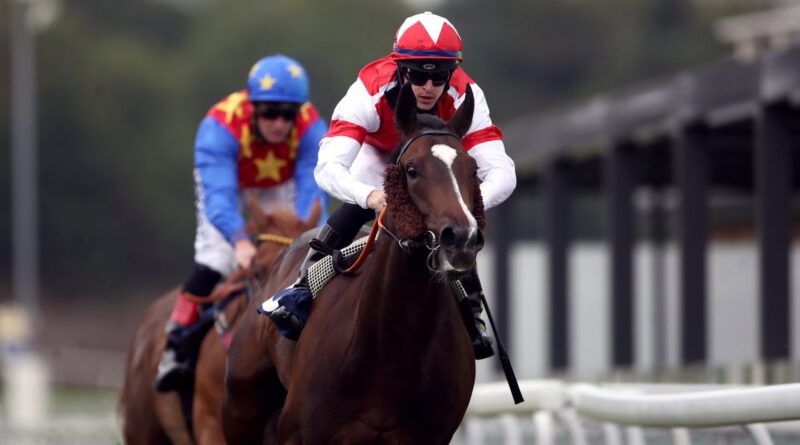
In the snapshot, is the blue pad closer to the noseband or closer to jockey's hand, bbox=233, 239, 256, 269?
the noseband

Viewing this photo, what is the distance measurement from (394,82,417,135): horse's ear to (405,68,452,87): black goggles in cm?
27

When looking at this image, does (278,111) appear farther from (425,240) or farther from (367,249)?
(425,240)

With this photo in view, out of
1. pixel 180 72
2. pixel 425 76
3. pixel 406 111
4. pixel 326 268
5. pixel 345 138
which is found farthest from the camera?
pixel 180 72

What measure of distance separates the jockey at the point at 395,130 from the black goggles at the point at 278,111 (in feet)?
5.65

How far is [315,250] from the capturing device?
6.79 meters

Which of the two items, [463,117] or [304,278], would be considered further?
[304,278]

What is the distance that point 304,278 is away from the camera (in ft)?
22.0

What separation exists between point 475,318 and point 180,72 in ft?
187

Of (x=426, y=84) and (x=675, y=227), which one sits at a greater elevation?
(x=426, y=84)

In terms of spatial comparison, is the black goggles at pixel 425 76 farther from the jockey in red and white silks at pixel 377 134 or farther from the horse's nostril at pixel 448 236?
the horse's nostril at pixel 448 236

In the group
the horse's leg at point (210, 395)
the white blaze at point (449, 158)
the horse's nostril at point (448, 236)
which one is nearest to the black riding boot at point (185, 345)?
the horse's leg at point (210, 395)

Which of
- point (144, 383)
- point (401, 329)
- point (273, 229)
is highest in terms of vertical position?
point (401, 329)

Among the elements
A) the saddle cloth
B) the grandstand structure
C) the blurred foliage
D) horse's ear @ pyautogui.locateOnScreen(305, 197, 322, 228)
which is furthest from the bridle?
the blurred foliage

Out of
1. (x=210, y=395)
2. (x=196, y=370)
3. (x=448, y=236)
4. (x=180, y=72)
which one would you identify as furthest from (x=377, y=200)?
(x=180, y=72)
